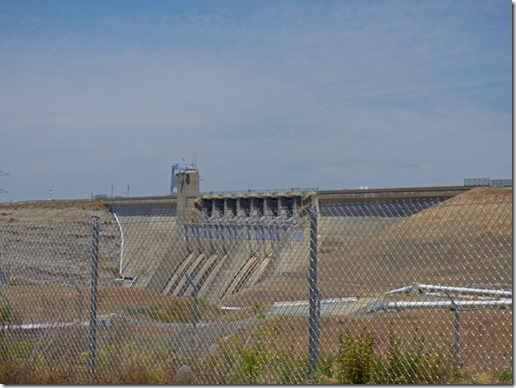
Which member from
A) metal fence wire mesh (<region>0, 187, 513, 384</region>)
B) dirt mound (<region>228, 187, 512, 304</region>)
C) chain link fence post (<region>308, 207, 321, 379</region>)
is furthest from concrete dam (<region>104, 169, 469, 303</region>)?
chain link fence post (<region>308, 207, 321, 379</region>)

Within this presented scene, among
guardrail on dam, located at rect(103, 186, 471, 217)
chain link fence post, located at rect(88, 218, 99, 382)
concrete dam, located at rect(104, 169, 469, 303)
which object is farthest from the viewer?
guardrail on dam, located at rect(103, 186, 471, 217)

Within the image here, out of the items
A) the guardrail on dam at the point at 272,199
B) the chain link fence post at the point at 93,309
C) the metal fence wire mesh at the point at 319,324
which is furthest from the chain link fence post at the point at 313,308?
the guardrail on dam at the point at 272,199

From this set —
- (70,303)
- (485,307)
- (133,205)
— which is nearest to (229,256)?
(133,205)

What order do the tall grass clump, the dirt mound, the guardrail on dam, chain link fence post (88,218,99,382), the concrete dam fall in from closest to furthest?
the tall grass clump < the dirt mound < chain link fence post (88,218,99,382) < the concrete dam < the guardrail on dam

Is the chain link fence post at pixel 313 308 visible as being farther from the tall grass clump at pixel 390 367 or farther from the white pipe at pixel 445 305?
the white pipe at pixel 445 305

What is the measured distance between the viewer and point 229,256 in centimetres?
3747

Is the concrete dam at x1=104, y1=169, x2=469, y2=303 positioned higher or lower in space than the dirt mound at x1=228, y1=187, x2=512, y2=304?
lower

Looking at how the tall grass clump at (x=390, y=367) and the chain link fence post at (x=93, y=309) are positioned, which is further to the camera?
the chain link fence post at (x=93, y=309)

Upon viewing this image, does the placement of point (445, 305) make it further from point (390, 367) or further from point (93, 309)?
point (93, 309)

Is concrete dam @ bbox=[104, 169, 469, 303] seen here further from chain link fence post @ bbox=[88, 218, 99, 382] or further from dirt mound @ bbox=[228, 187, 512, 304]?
chain link fence post @ bbox=[88, 218, 99, 382]

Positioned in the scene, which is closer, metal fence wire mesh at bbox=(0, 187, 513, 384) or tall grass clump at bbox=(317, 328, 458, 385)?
tall grass clump at bbox=(317, 328, 458, 385)

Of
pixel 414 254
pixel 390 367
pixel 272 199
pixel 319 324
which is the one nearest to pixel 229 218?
pixel 272 199

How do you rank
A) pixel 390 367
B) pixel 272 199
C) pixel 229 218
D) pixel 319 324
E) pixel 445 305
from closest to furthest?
pixel 390 367 < pixel 319 324 < pixel 445 305 < pixel 272 199 < pixel 229 218

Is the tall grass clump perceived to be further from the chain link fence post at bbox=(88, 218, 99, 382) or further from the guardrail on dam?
the guardrail on dam
